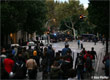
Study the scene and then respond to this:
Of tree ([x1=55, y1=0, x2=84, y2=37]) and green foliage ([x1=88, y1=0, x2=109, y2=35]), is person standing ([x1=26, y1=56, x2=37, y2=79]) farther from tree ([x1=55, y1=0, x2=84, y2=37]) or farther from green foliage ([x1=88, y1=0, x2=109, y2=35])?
tree ([x1=55, y1=0, x2=84, y2=37])

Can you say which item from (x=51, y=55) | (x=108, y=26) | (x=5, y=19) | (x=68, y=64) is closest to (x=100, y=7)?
(x=108, y=26)

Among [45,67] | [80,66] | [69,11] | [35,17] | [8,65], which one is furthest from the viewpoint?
[69,11]

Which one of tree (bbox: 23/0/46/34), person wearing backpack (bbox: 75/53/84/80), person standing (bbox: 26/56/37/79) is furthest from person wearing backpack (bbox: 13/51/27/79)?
tree (bbox: 23/0/46/34)

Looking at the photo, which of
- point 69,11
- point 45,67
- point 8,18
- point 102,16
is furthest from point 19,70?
point 69,11

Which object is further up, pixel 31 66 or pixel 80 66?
pixel 31 66

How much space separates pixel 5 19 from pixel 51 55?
59.0ft

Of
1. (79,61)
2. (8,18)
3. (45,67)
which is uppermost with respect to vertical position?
(8,18)

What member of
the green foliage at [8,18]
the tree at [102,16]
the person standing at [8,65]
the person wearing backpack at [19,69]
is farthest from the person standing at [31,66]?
the green foliage at [8,18]

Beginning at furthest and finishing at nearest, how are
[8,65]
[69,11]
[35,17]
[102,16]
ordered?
[69,11], [35,17], [102,16], [8,65]

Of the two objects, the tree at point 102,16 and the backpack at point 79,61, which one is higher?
the tree at point 102,16

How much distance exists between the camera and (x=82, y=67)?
14656 millimetres

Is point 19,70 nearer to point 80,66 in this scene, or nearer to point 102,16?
point 80,66

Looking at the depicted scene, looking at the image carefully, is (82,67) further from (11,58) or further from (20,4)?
(20,4)

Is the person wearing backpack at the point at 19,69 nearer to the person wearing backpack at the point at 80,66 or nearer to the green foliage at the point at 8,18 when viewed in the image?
→ the person wearing backpack at the point at 80,66
